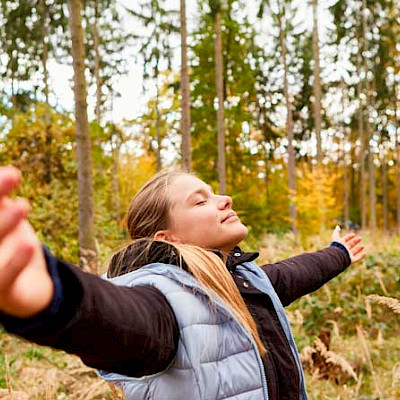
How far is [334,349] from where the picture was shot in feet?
16.9

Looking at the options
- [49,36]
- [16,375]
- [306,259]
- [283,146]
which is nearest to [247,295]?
[306,259]

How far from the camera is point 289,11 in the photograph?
2134 centimetres

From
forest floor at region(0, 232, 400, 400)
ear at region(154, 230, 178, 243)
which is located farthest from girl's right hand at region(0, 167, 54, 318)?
forest floor at region(0, 232, 400, 400)

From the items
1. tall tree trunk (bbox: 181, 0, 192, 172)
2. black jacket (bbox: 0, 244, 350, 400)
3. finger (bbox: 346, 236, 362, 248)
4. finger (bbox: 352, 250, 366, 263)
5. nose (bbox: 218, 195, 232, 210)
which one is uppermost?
tall tree trunk (bbox: 181, 0, 192, 172)

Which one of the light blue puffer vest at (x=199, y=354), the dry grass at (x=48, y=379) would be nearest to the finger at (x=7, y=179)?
the light blue puffer vest at (x=199, y=354)

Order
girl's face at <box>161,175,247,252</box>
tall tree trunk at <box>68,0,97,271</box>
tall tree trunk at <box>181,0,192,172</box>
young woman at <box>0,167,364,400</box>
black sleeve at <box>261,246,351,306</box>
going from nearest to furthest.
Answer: young woman at <box>0,167,364,400</box>, girl's face at <box>161,175,247,252</box>, black sleeve at <box>261,246,351,306</box>, tall tree trunk at <box>68,0,97,271</box>, tall tree trunk at <box>181,0,192,172</box>

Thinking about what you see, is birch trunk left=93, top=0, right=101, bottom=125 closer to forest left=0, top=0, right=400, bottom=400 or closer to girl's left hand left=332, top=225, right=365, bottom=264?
forest left=0, top=0, right=400, bottom=400

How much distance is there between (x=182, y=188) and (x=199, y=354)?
67cm

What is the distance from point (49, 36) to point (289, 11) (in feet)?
30.0

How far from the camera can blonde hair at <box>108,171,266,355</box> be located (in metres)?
1.52

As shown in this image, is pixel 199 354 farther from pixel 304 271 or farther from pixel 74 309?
pixel 304 271

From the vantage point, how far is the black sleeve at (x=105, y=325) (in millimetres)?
948

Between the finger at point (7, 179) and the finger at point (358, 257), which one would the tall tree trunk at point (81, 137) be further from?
the finger at point (7, 179)

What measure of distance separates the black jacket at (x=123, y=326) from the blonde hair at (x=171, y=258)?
2.2 inches
